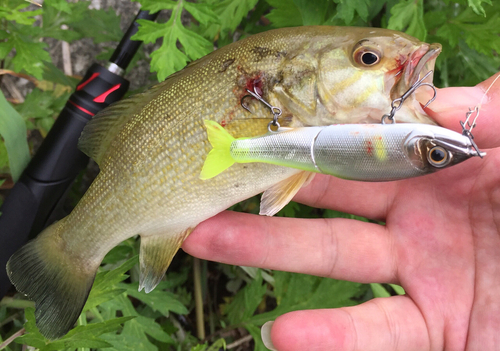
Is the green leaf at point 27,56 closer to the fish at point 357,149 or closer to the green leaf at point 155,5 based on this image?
the green leaf at point 155,5

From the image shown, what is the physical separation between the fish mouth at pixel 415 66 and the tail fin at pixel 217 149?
58 centimetres

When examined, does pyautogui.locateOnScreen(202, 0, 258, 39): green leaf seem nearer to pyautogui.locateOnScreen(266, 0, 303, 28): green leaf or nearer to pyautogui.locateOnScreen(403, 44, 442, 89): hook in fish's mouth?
pyautogui.locateOnScreen(266, 0, 303, 28): green leaf

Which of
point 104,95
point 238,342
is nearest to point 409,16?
point 104,95

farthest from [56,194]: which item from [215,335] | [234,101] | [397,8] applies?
[397,8]

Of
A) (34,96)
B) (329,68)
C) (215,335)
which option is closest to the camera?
(329,68)

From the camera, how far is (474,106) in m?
1.37

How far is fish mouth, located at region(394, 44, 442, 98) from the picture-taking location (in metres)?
1.20

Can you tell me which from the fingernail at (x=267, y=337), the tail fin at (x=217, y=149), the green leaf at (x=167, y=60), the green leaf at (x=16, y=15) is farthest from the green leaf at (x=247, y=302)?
the green leaf at (x=16, y=15)

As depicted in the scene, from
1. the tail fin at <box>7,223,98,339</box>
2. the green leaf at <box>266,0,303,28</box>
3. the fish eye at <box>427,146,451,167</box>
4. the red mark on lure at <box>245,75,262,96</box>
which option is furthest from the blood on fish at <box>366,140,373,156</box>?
the tail fin at <box>7,223,98,339</box>

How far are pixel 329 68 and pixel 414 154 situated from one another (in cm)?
46

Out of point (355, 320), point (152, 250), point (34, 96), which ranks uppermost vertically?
point (34, 96)

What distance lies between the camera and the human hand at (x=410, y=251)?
1371mm

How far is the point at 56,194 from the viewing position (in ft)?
6.26

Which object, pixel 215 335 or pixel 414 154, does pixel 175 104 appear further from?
pixel 215 335
